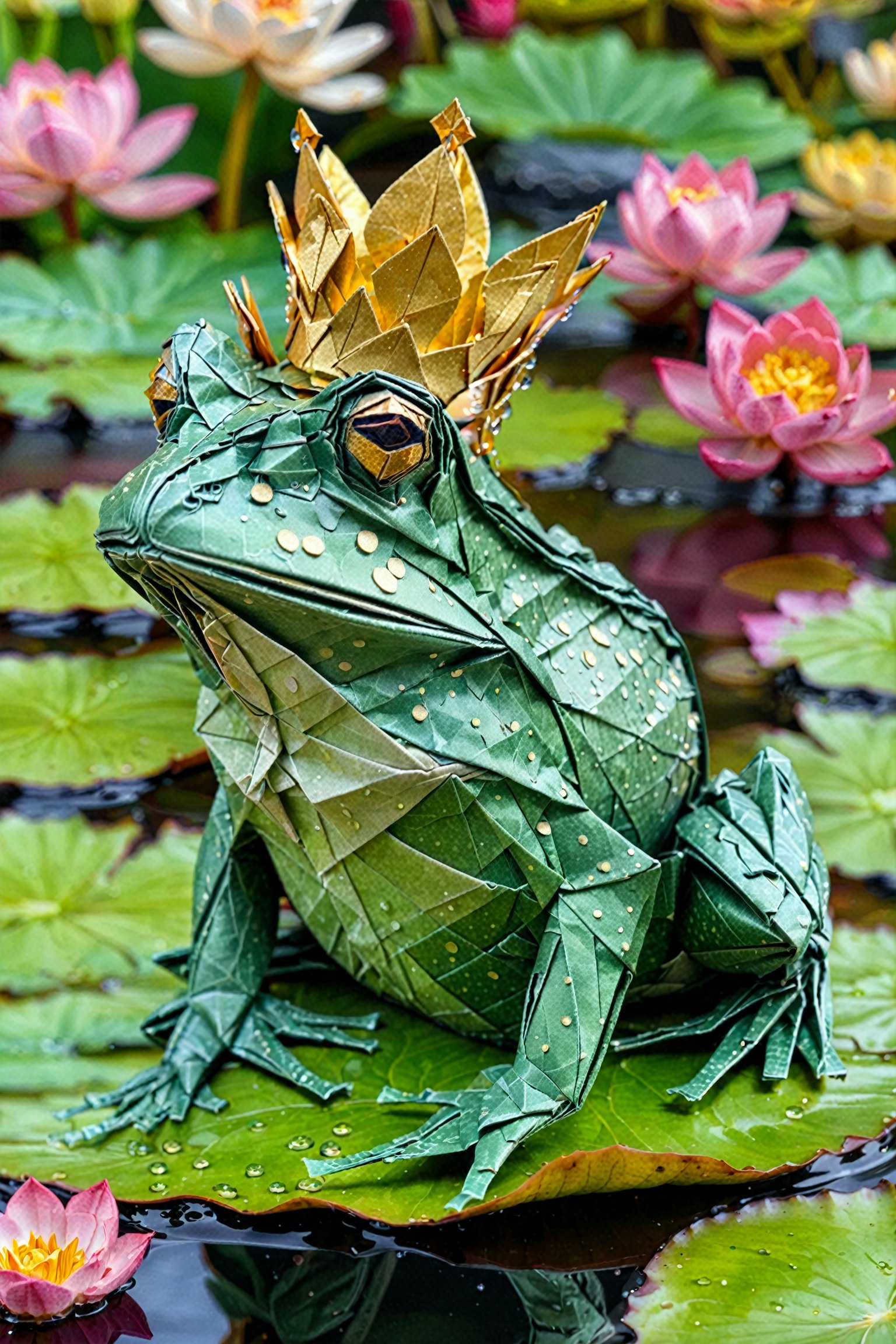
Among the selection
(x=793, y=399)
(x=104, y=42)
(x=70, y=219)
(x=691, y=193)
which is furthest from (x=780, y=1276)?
(x=104, y=42)

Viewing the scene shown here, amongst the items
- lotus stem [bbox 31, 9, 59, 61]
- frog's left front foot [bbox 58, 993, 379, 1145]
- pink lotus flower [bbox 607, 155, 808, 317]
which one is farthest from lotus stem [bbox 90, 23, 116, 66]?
frog's left front foot [bbox 58, 993, 379, 1145]

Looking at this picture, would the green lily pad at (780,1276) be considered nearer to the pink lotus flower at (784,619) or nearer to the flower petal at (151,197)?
the pink lotus flower at (784,619)

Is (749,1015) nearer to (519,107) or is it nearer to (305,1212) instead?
(305,1212)

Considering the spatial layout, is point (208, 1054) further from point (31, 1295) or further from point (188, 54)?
point (188, 54)

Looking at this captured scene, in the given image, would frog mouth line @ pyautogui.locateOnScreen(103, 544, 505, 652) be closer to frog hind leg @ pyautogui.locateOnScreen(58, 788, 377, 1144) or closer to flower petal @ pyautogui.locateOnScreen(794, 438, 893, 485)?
frog hind leg @ pyautogui.locateOnScreen(58, 788, 377, 1144)

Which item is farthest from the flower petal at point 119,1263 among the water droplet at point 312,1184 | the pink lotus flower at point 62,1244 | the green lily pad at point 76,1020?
the green lily pad at point 76,1020

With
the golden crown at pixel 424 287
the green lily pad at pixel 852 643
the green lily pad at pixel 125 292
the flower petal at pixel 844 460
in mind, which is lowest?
the green lily pad at pixel 852 643
